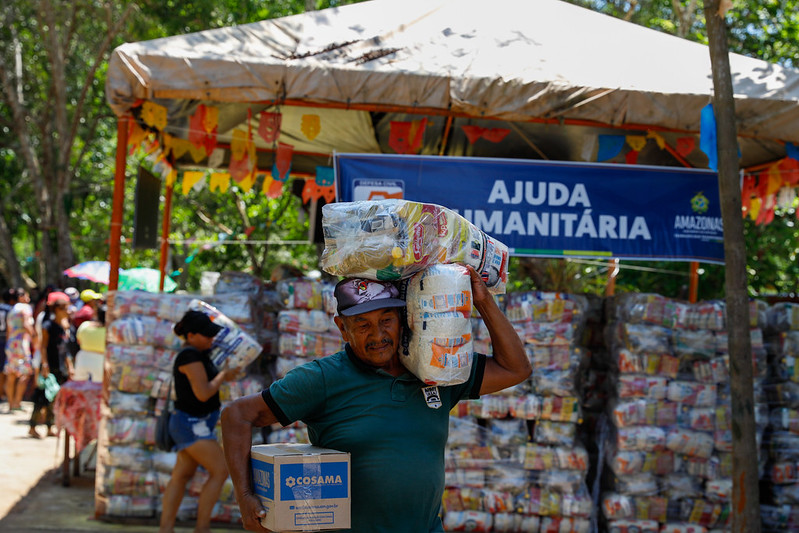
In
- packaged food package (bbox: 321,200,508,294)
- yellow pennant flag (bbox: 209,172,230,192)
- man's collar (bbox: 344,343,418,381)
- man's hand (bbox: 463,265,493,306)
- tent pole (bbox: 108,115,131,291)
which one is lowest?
man's collar (bbox: 344,343,418,381)

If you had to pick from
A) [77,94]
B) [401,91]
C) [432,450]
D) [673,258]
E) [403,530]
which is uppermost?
[77,94]

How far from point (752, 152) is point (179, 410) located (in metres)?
5.83

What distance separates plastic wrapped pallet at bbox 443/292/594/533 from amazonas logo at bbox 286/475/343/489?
13.0 ft

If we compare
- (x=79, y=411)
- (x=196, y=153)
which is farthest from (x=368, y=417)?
(x=196, y=153)

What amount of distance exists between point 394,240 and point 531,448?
13.5ft

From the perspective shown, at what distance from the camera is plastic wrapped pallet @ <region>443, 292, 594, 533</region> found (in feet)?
21.4

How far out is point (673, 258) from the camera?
668 centimetres

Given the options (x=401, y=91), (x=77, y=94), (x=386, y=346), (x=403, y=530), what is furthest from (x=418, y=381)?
(x=77, y=94)

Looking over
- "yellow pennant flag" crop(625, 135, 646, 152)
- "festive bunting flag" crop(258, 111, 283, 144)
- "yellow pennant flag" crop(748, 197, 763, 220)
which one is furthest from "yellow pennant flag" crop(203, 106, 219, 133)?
"yellow pennant flag" crop(748, 197, 763, 220)

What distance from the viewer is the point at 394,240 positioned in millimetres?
2893

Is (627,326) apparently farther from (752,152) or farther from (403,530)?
(403,530)

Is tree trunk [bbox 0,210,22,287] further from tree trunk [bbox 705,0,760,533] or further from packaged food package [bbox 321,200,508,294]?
packaged food package [bbox 321,200,508,294]

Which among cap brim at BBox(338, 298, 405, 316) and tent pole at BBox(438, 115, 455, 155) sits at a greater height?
tent pole at BBox(438, 115, 455, 155)

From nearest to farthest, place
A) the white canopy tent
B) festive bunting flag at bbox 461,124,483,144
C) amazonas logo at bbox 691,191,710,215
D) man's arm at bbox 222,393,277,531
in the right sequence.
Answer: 1. man's arm at bbox 222,393,277,531
2. the white canopy tent
3. amazonas logo at bbox 691,191,710,215
4. festive bunting flag at bbox 461,124,483,144
